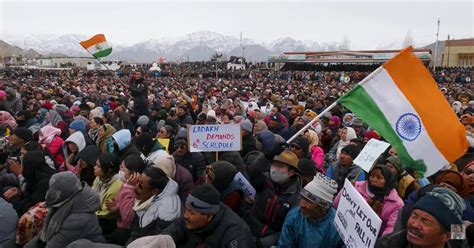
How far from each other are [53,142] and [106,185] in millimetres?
2277

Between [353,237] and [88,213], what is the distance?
2086mm

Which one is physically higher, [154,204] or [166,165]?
[166,165]

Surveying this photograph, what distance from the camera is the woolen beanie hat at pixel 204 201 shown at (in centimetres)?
295

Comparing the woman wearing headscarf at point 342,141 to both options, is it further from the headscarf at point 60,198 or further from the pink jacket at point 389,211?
the headscarf at point 60,198

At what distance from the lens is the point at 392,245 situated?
240 centimetres

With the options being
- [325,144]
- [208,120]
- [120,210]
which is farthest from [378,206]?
[208,120]

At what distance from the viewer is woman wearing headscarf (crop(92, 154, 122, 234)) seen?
399cm

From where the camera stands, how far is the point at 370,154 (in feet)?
14.0

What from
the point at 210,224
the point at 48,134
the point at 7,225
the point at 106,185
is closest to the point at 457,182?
the point at 210,224

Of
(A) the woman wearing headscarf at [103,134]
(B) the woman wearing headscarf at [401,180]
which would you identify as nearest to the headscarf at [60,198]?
(A) the woman wearing headscarf at [103,134]

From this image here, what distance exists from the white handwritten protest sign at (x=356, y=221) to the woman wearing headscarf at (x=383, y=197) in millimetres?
681

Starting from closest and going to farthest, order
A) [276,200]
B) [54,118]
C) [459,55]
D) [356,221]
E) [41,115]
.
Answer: [356,221], [276,200], [54,118], [41,115], [459,55]

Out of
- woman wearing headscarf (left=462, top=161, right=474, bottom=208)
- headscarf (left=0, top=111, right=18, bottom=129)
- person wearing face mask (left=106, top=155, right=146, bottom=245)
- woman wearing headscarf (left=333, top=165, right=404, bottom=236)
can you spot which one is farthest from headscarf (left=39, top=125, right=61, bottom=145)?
woman wearing headscarf (left=462, top=161, right=474, bottom=208)

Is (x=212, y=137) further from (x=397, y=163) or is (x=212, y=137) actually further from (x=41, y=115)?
(x=41, y=115)
